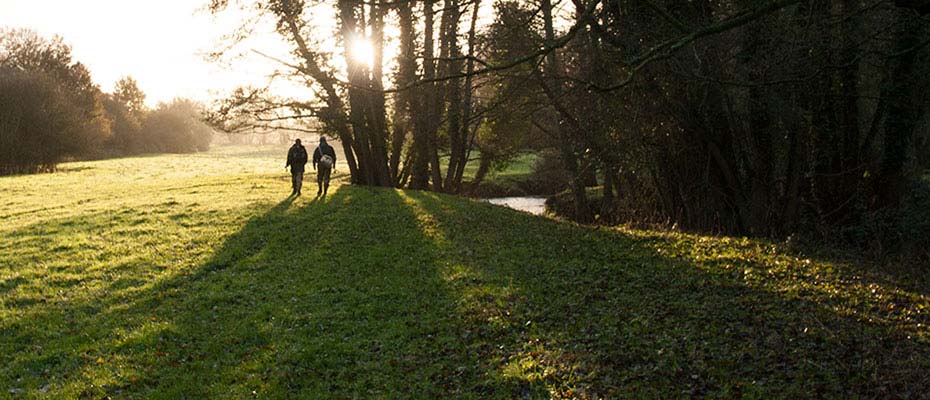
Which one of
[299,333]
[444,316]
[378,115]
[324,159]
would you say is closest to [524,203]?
[378,115]

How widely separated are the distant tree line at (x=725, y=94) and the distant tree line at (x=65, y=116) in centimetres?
2176

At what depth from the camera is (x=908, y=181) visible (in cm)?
1407

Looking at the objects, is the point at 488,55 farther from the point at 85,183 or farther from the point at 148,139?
the point at 148,139

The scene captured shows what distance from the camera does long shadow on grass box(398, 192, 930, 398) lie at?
728 cm

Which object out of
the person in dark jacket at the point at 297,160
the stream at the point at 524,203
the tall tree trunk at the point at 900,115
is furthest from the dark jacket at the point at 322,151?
the tall tree trunk at the point at 900,115

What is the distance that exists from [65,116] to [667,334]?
5167cm

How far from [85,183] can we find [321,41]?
58.7 ft

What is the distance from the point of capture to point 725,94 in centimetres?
1513

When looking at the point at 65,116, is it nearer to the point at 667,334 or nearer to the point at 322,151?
the point at 322,151

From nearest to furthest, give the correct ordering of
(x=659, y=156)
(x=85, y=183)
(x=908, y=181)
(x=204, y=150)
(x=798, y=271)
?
(x=798, y=271)
(x=908, y=181)
(x=659, y=156)
(x=85, y=183)
(x=204, y=150)

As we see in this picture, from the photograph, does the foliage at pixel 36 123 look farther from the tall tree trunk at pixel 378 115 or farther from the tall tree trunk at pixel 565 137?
the tall tree trunk at pixel 565 137

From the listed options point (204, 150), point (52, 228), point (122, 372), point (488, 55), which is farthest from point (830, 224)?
point (204, 150)

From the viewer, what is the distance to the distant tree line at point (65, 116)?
4600 cm

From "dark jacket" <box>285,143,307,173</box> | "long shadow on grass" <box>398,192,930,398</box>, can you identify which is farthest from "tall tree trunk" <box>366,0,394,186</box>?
"long shadow on grass" <box>398,192,930,398</box>
